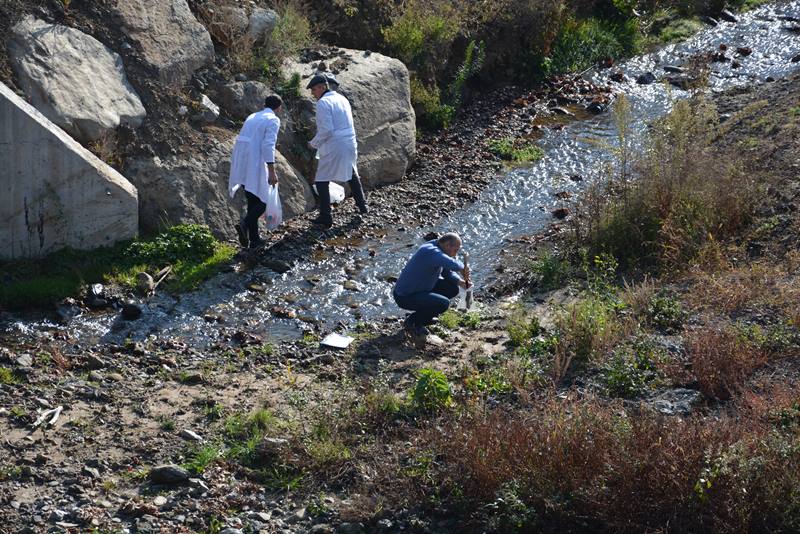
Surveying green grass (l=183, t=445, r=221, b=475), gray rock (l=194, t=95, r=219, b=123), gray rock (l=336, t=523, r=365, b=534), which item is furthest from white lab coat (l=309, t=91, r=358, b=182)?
gray rock (l=336, t=523, r=365, b=534)

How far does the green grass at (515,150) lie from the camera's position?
46.4 ft

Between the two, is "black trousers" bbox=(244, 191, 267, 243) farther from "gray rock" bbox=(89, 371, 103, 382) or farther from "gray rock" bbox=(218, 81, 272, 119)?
"gray rock" bbox=(89, 371, 103, 382)

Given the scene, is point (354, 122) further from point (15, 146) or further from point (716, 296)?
point (716, 296)

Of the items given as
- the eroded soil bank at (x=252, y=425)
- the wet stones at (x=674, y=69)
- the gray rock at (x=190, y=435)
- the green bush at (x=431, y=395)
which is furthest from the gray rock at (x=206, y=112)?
the wet stones at (x=674, y=69)

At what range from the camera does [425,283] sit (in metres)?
9.53

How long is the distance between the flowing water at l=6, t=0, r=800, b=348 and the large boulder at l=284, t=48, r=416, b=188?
1222 millimetres

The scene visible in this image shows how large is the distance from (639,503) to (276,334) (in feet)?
14.6

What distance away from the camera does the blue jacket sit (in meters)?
9.43

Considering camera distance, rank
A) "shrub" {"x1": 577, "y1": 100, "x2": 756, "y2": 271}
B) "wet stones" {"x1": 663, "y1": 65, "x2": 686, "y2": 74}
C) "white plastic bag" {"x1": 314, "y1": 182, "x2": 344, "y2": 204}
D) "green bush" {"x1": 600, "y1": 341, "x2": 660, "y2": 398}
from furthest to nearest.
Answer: "wet stones" {"x1": 663, "y1": 65, "x2": 686, "y2": 74}
"white plastic bag" {"x1": 314, "y1": 182, "x2": 344, "y2": 204}
"shrub" {"x1": 577, "y1": 100, "x2": 756, "y2": 271}
"green bush" {"x1": 600, "y1": 341, "x2": 660, "y2": 398}

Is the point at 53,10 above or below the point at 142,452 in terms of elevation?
above

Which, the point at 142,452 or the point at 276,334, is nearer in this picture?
the point at 142,452

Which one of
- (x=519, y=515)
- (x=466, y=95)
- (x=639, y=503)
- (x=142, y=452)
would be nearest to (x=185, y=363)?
(x=142, y=452)

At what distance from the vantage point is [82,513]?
21.8ft

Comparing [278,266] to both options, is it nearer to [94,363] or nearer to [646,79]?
[94,363]
